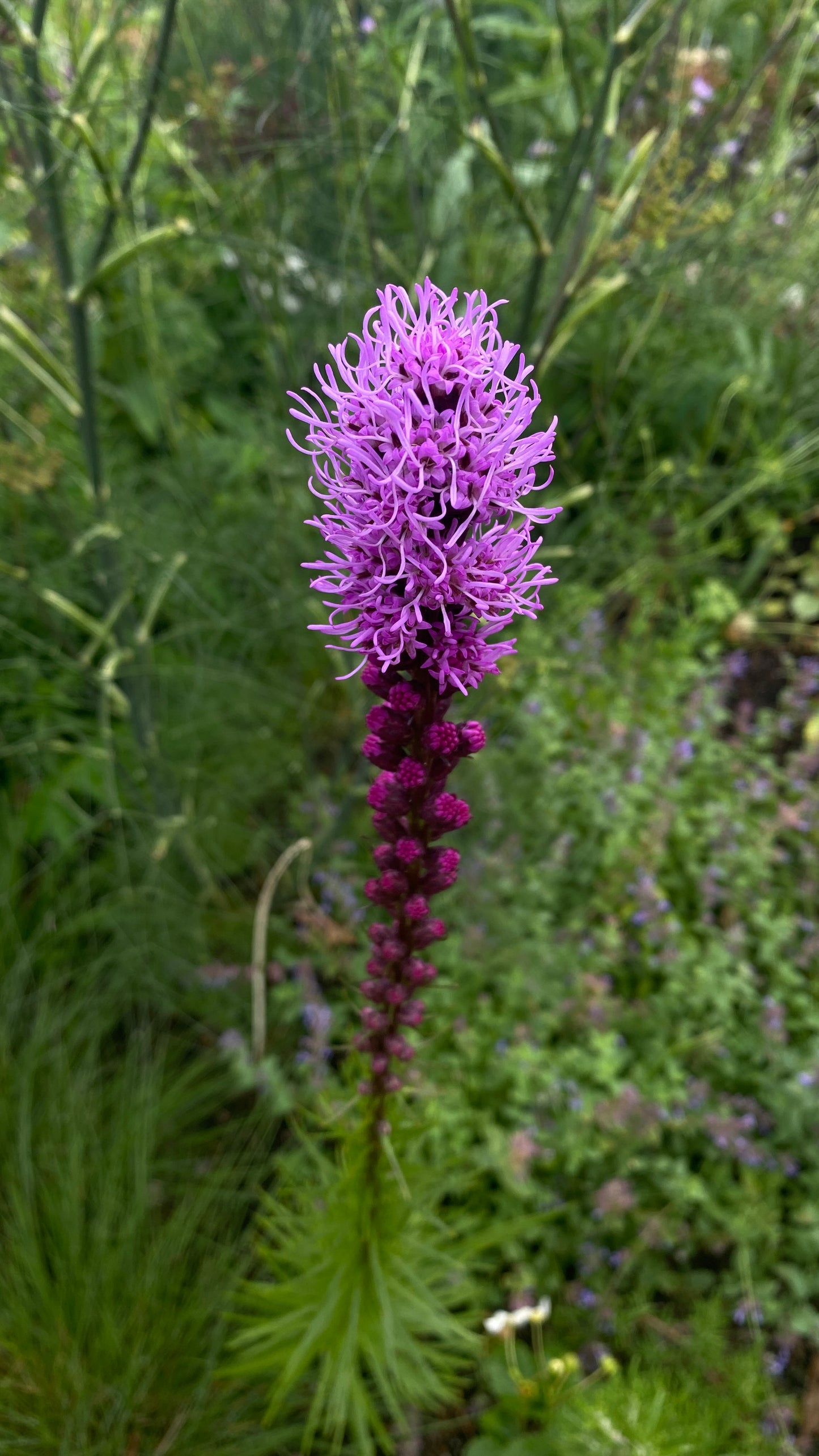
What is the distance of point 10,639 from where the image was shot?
2.89 metres

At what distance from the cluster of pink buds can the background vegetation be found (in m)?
0.38

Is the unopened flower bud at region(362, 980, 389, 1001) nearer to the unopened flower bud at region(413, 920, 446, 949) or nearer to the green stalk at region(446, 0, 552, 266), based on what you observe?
the unopened flower bud at region(413, 920, 446, 949)

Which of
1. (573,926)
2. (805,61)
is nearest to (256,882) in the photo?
(573,926)

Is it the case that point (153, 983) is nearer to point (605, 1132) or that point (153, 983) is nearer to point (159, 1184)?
point (159, 1184)

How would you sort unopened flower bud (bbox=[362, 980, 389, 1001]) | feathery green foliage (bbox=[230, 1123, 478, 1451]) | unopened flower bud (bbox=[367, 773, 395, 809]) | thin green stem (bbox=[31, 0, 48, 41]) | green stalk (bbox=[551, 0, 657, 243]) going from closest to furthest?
1. unopened flower bud (bbox=[367, 773, 395, 809])
2. unopened flower bud (bbox=[362, 980, 389, 1001])
3. thin green stem (bbox=[31, 0, 48, 41])
4. feathery green foliage (bbox=[230, 1123, 478, 1451])
5. green stalk (bbox=[551, 0, 657, 243])

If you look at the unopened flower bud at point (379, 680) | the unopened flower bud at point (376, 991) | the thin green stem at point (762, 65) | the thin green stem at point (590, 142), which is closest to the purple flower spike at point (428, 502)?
the unopened flower bud at point (379, 680)

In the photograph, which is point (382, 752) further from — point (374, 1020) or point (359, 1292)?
point (359, 1292)

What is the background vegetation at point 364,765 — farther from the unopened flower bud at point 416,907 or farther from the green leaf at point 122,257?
the unopened flower bud at point 416,907

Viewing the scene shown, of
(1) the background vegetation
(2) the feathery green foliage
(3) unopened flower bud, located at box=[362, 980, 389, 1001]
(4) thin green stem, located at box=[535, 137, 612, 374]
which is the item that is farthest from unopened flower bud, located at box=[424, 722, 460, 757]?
(4) thin green stem, located at box=[535, 137, 612, 374]

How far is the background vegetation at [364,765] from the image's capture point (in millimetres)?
1893

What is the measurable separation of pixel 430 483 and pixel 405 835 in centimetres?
47

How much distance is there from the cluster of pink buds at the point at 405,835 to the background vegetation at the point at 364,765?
38 cm

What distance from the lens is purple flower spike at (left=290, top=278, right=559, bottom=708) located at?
0.86 m

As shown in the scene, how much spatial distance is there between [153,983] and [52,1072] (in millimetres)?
345
